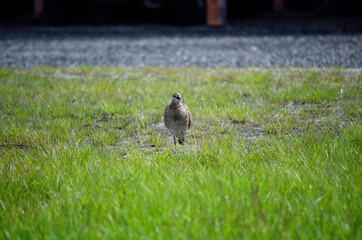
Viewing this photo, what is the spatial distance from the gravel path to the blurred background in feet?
4.09

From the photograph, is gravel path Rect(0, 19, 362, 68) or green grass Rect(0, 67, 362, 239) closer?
green grass Rect(0, 67, 362, 239)

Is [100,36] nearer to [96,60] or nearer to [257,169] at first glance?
[96,60]

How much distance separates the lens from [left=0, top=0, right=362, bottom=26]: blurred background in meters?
14.9

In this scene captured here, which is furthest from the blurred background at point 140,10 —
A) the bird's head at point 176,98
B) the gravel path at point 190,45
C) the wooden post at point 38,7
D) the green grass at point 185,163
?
the bird's head at point 176,98

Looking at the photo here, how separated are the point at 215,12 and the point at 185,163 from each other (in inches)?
437

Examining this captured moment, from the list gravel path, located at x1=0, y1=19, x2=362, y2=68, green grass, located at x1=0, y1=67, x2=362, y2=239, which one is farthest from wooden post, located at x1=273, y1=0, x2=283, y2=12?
green grass, located at x1=0, y1=67, x2=362, y2=239

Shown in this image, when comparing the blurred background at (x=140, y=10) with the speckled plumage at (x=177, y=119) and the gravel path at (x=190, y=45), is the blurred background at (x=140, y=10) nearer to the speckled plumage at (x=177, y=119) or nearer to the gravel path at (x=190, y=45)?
the gravel path at (x=190, y=45)

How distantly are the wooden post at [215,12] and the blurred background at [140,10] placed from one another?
0.39m

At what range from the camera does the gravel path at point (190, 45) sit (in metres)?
7.81

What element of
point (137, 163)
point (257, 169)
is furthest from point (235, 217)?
point (137, 163)

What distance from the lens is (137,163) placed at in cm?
299

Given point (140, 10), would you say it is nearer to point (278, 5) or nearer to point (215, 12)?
point (215, 12)

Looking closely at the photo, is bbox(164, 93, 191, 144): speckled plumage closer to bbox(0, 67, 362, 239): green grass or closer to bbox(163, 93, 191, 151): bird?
bbox(163, 93, 191, 151): bird

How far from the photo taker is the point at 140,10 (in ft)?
56.7
